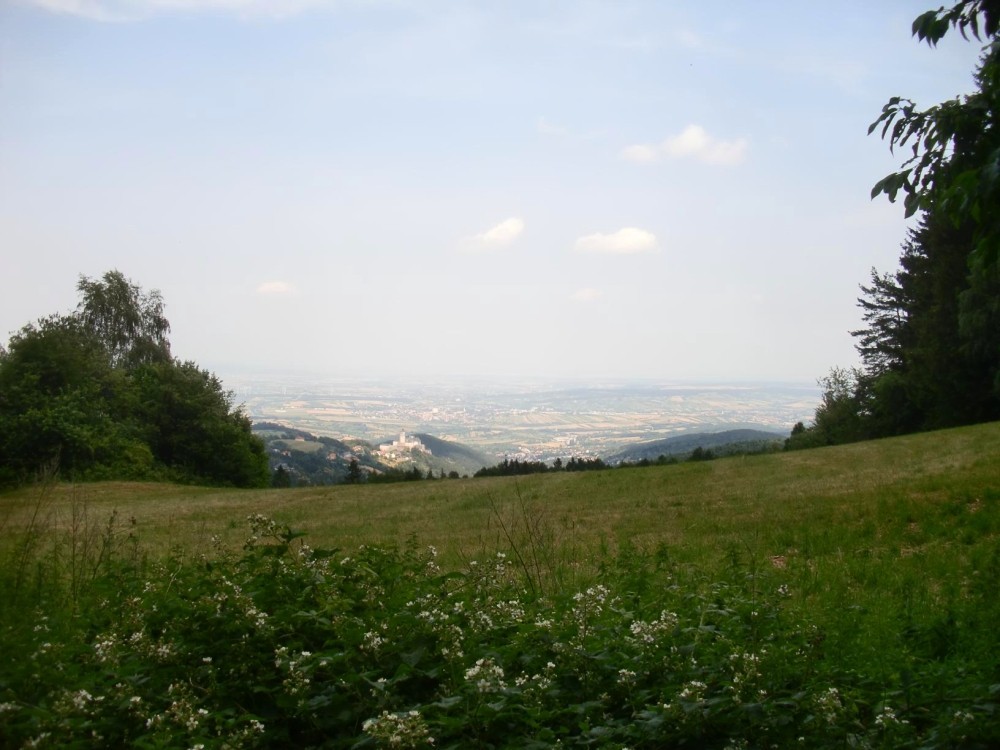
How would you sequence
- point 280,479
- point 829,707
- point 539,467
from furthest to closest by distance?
point 280,479 → point 539,467 → point 829,707

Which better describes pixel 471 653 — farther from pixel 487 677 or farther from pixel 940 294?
pixel 940 294

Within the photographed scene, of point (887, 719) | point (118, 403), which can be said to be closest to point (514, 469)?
point (118, 403)

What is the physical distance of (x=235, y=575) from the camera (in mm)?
5281

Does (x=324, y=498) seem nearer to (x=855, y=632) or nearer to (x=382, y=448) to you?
(x=855, y=632)

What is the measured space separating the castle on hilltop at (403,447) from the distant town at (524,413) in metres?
0.22

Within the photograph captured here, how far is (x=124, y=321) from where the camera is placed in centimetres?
6022

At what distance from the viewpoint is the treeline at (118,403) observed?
45.4 m

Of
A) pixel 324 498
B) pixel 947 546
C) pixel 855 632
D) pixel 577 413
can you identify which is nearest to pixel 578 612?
pixel 855 632

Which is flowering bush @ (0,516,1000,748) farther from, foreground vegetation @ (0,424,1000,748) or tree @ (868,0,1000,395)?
tree @ (868,0,1000,395)

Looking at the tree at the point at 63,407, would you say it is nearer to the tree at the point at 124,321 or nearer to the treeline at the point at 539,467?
the tree at the point at 124,321

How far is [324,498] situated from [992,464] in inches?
833

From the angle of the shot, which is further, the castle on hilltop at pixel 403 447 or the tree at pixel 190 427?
the castle on hilltop at pixel 403 447

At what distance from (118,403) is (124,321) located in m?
8.90

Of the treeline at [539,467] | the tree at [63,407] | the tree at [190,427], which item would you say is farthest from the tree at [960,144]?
the tree at [190,427]
